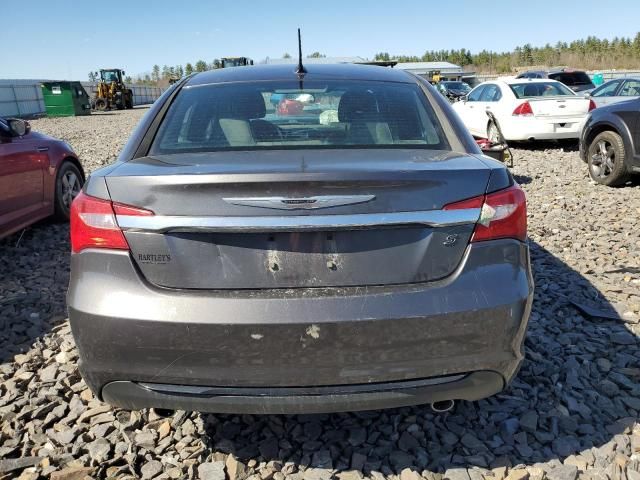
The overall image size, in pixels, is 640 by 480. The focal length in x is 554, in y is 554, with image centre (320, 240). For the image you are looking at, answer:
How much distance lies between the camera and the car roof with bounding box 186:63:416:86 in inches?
119

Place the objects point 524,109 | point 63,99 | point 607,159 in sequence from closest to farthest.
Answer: point 607,159, point 524,109, point 63,99

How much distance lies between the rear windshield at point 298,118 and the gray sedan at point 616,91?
11720 millimetres

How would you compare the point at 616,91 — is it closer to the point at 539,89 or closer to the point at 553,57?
the point at 539,89

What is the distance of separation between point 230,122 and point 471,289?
4.53 feet

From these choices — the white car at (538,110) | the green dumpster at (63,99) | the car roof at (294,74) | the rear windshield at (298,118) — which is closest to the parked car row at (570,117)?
the white car at (538,110)

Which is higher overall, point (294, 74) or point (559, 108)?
point (294, 74)

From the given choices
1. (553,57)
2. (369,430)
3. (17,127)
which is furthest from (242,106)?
(553,57)

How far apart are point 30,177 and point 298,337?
4.64 m

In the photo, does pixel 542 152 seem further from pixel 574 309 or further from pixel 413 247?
pixel 413 247

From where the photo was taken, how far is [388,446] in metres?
2.49

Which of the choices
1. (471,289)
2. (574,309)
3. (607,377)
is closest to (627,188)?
(574,309)

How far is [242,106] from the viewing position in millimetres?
2752

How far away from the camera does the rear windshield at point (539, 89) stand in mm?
11859

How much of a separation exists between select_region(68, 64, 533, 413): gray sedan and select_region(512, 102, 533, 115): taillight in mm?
10086
